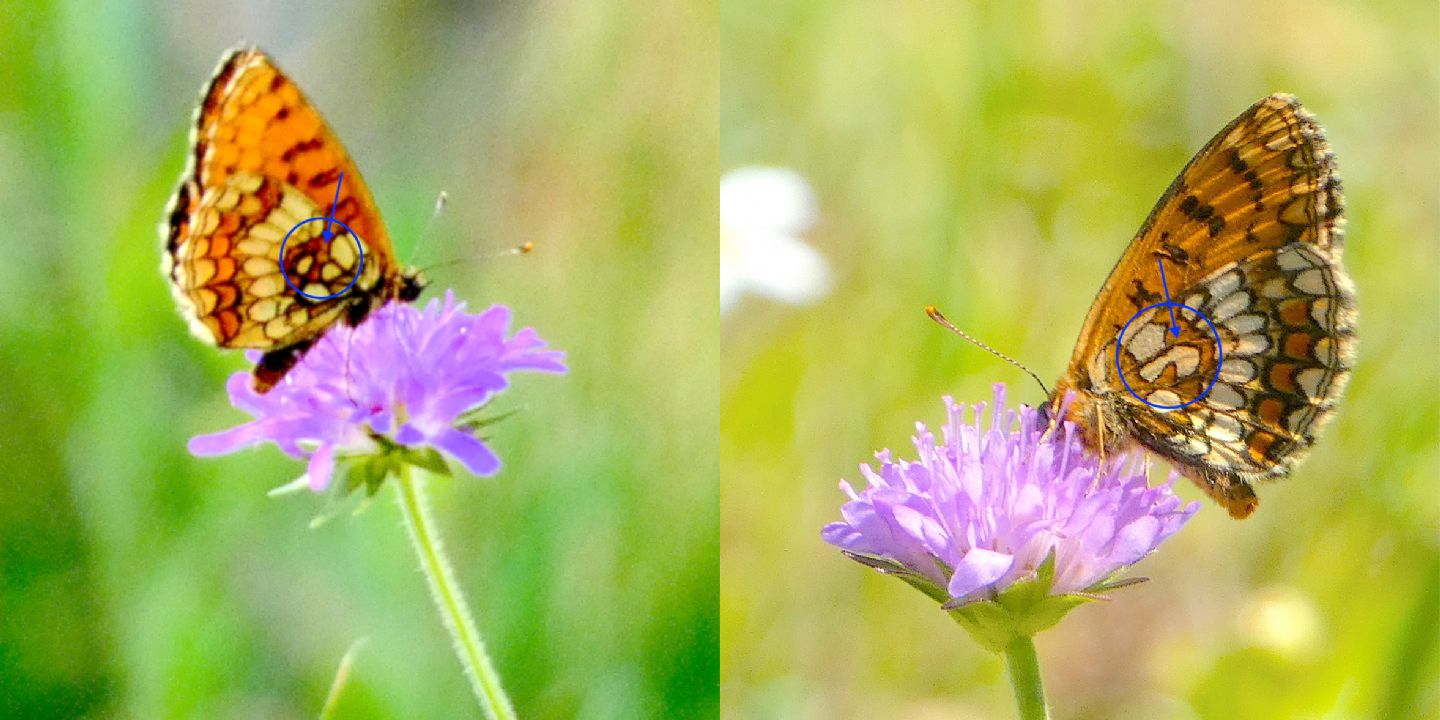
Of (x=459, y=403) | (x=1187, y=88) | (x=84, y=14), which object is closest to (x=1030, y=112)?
(x=1187, y=88)

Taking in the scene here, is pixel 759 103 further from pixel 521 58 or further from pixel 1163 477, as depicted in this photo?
pixel 1163 477

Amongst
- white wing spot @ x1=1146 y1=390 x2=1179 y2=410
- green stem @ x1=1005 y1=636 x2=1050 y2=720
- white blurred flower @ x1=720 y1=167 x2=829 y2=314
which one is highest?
white blurred flower @ x1=720 y1=167 x2=829 y2=314

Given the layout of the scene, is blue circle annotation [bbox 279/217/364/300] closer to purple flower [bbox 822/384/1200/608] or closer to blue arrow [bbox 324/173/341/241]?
blue arrow [bbox 324/173/341/241]

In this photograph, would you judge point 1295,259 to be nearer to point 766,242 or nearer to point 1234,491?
point 1234,491

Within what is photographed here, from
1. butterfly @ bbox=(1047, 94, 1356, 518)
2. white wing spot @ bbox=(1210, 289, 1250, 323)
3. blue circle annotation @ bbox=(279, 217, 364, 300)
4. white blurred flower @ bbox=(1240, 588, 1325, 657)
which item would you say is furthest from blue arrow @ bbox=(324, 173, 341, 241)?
white blurred flower @ bbox=(1240, 588, 1325, 657)

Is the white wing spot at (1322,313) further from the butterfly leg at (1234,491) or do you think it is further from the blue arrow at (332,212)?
the blue arrow at (332,212)

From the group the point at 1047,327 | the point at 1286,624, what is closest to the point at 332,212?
the point at 1047,327
